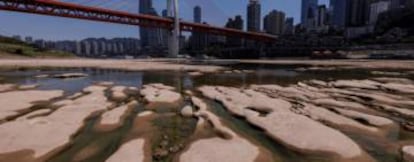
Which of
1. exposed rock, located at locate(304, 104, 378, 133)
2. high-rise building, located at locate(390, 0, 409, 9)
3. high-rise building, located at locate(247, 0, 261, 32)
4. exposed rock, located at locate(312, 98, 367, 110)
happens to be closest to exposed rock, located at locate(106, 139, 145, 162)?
exposed rock, located at locate(304, 104, 378, 133)

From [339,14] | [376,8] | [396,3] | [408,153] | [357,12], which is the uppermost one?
[396,3]

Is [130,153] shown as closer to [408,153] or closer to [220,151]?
[220,151]

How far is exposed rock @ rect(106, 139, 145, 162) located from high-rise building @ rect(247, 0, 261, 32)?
571 feet

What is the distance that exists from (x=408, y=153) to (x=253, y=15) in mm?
179438

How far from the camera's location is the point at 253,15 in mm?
178625

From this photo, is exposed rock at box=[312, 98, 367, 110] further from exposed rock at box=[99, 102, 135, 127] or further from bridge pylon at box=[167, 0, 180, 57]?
bridge pylon at box=[167, 0, 180, 57]

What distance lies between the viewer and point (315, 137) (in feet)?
24.7

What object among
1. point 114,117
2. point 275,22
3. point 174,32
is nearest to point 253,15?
Result: point 275,22

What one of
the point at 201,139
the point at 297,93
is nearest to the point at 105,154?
the point at 201,139

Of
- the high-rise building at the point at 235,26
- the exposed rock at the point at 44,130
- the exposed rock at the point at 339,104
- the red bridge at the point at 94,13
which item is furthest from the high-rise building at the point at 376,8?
the exposed rock at the point at 44,130

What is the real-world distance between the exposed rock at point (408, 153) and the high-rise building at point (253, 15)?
568 ft

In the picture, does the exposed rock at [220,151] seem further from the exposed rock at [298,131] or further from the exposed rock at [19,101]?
the exposed rock at [19,101]

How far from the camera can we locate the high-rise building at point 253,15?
17725 centimetres

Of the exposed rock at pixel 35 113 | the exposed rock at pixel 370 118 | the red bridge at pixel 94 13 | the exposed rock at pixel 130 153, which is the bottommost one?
the exposed rock at pixel 130 153
